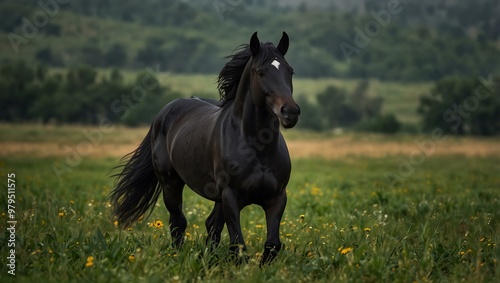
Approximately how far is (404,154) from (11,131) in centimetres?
3061

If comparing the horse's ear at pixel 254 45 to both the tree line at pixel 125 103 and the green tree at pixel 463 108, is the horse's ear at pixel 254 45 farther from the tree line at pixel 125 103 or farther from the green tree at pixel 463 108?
the green tree at pixel 463 108

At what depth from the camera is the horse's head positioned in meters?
5.74

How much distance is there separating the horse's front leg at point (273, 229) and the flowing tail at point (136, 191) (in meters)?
2.88

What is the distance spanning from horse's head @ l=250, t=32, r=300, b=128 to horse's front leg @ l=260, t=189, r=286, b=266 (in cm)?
97

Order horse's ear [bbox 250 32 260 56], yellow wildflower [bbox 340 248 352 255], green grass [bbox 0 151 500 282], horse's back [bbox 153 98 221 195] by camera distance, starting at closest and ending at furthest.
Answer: green grass [bbox 0 151 500 282] → yellow wildflower [bbox 340 248 352 255] → horse's ear [bbox 250 32 260 56] → horse's back [bbox 153 98 221 195]

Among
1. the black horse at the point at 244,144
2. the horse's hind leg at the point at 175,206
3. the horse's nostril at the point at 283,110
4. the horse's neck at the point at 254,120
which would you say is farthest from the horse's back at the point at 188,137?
the horse's nostril at the point at 283,110

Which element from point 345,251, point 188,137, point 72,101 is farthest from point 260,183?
point 72,101

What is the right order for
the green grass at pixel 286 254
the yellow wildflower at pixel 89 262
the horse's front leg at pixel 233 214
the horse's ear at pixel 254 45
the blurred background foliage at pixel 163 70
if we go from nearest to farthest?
1. the yellow wildflower at pixel 89 262
2. the green grass at pixel 286 254
3. the horse's ear at pixel 254 45
4. the horse's front leg at pixel 233 214
5. the blurred background foliage at pixel 163 70

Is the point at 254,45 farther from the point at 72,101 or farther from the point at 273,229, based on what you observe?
the point at 72,101

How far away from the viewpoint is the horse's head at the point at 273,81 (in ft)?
18.8

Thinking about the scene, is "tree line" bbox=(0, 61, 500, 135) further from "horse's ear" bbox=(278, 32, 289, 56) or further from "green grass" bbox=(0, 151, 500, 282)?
"horse's ear" bbox=(278, 32, 289, 56)

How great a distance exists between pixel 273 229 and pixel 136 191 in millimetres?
3206

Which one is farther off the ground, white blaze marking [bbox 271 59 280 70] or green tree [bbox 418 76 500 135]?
green tree [bbox 418 76 500 135]

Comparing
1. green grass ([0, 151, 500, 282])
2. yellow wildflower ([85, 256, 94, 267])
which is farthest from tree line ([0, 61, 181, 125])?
yellow wildflower ([85, 256, 94, 267])
